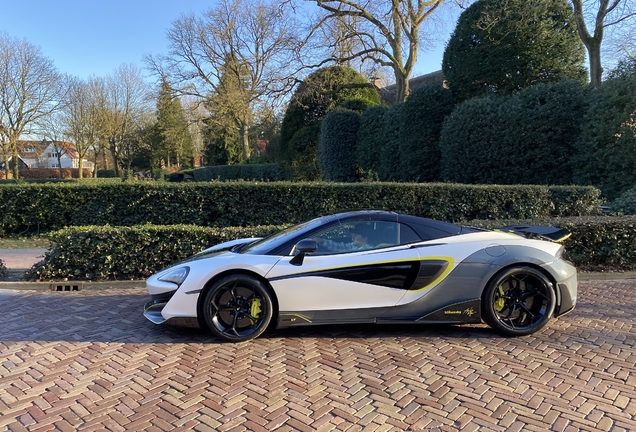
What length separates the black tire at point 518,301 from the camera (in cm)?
415

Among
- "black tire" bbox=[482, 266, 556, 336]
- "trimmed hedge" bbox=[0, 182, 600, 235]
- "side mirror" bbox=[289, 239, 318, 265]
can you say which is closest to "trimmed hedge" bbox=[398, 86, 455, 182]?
"trimmed hedge" bbox=[0, 182, 600, 235]

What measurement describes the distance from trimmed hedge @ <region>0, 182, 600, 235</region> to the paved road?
4.38 metres

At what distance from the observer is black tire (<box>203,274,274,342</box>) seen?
4098 millimetres

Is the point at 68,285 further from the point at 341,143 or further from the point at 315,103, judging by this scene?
the point at 315,103

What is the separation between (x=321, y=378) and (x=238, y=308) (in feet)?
3.90

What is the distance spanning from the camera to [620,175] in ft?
33.9

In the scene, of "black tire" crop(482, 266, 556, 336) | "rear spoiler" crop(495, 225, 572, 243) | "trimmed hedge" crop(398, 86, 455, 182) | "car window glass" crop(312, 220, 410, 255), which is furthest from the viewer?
"trimmed hedge" crop(398, 86, 455, 182)

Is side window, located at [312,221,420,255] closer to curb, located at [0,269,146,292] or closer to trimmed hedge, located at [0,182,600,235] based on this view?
curb, located at [0,269,146,292]

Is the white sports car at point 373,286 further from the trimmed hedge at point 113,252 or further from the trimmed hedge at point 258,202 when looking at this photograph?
the trimmed hedge at point 258,202

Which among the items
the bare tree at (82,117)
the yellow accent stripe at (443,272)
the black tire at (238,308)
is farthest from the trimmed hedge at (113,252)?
the bare tree at (82,117)

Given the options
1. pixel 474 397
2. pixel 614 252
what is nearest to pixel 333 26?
pixel 614 252

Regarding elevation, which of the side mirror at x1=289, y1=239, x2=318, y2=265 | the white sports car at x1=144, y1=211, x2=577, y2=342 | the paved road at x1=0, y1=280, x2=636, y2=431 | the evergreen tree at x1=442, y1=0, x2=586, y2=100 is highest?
the evergreen tree at x1=442, y1=0, x2=586, y2=100

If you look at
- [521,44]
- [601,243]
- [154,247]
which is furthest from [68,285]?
[521,44]

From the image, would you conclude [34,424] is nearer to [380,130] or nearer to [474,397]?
[474,397]
